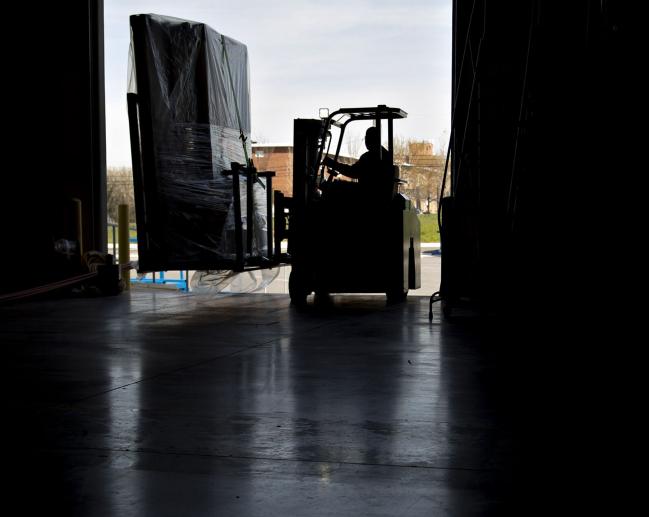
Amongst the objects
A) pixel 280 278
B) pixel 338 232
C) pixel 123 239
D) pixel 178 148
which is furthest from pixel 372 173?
pixel 280 278

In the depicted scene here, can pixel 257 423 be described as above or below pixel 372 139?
below

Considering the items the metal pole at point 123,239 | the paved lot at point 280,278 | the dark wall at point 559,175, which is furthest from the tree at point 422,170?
the dark wall at point 559,175

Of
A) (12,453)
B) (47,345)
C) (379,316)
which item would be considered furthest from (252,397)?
(379,316)

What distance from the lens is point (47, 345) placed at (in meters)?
6.50

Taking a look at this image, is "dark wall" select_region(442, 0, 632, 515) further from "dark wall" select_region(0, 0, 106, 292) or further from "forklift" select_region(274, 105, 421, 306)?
"dark wall" select_region(0, 0, 106, 292)

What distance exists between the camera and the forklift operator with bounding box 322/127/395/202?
973cm

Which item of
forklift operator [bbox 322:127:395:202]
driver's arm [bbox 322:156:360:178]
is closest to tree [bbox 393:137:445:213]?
forklift operator [bbox 322:127:395:202]

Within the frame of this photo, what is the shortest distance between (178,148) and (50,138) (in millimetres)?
3962

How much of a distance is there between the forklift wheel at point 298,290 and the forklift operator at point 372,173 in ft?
3.95

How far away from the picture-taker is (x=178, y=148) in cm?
921

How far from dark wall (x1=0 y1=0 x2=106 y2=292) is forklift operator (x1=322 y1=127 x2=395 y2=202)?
172 inches

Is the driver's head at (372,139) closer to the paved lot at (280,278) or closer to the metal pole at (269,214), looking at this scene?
the metal pole at (269,214)

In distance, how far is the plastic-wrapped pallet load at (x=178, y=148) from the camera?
9.05m

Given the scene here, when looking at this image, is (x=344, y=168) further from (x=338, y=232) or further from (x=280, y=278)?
(x=280, y=278)
